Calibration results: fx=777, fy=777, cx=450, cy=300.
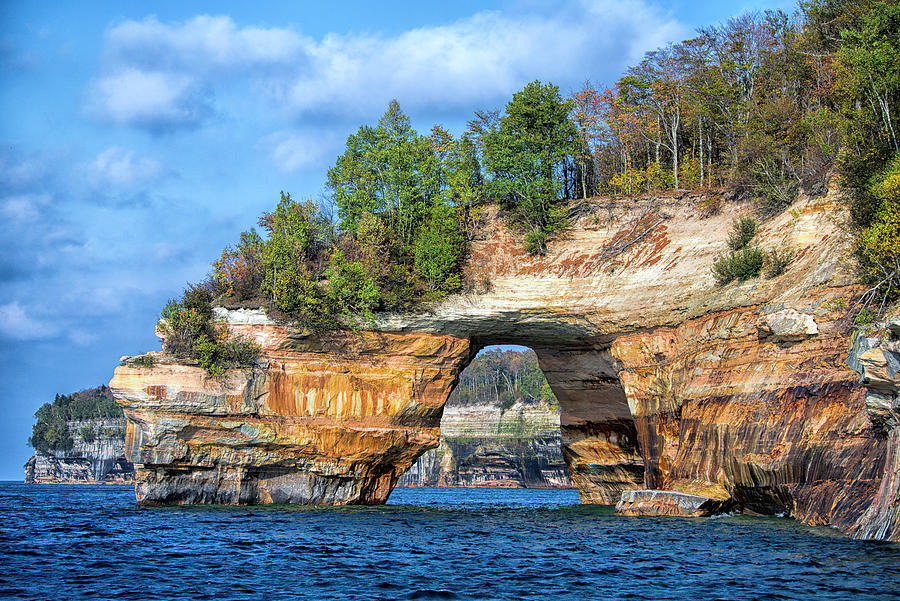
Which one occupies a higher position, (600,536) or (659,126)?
(659,126)

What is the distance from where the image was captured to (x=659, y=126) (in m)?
42.0

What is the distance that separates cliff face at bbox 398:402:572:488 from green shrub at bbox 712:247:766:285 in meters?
61.8

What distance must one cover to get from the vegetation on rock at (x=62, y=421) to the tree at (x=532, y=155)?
10264 cm

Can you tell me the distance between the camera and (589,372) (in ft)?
125

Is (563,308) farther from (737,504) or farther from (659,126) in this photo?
(659,126)

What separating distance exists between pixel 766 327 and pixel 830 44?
17.4 metres

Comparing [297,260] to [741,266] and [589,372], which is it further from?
[741,266]

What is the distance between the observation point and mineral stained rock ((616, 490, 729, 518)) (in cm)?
2573

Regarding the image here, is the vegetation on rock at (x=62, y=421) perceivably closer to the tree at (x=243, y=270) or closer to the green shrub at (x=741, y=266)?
the tree at (x=243, y=270)

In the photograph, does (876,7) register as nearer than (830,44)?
Yes

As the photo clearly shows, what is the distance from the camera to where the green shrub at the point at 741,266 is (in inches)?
1097

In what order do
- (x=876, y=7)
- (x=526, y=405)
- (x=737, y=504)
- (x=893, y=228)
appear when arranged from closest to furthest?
(x=893, y=228), (x=876, y=7), (x=737, y=504), (x=526, y=405)

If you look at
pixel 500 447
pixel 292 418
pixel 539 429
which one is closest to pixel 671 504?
pixel 292 418

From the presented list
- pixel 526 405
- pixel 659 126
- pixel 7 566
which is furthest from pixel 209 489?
pixel 526 405
